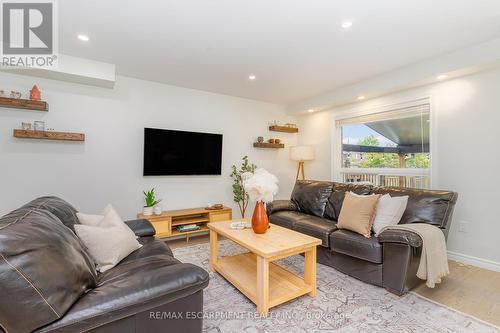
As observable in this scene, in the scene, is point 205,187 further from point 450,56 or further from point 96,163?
point 450,56

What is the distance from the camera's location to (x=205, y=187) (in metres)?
4.21

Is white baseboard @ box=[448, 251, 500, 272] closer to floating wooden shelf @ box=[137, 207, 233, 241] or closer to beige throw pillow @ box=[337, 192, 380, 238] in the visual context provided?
beige throw pillow @ box=[337, 192, 380, 238]

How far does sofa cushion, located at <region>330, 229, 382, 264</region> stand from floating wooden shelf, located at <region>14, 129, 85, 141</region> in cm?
333

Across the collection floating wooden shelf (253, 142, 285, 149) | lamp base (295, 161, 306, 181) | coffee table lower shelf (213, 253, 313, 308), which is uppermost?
floating wooden shelf (253, 142, 285, 149)

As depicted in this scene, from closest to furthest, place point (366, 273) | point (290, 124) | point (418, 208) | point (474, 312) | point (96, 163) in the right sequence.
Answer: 1. point (474, 312)
2. point (366, 273)
3. point (418, 208)
4. point (96, 163)
5. point (290, 124)

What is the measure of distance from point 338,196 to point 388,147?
1.25 m

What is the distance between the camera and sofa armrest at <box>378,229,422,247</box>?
6.59 ft

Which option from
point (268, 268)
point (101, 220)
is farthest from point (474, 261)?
point (101, 220)

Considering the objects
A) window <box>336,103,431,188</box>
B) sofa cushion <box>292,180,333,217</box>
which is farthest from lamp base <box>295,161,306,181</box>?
sofa cushion <box>292,180,333,217</box>

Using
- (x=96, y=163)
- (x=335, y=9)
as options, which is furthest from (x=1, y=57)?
(x=335, y=9)

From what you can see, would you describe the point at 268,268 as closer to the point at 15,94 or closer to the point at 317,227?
the point at 317,227

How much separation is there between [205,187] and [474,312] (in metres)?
3.51

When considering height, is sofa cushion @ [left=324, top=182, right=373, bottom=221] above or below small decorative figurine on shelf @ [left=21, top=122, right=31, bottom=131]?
below

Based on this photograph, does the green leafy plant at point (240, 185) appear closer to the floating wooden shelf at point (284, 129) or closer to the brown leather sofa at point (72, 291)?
the floating wooden shelf at point (284, 129)
